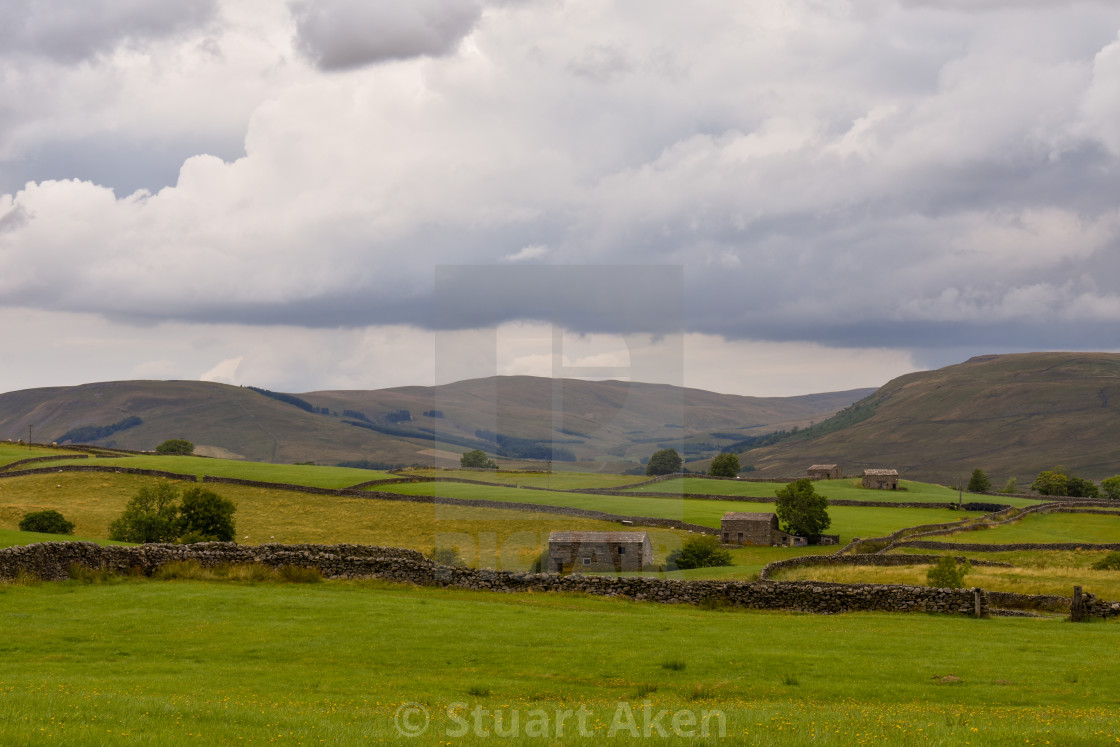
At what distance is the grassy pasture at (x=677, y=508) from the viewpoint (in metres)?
75.2

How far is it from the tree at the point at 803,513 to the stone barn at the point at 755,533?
0.81 metres

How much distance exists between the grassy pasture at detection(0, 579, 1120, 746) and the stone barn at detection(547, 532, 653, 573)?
23.9 m

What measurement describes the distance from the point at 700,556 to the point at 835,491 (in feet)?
188

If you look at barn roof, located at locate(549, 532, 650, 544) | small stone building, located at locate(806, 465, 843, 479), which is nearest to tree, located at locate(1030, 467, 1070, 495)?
small stone building, located at locate(806, 465, 843, 479)

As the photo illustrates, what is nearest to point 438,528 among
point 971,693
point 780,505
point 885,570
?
point 780,505

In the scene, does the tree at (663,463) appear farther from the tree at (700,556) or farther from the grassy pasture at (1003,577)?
the grassy pasture at (1003,577)

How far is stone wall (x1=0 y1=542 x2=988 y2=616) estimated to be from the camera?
25.2 m

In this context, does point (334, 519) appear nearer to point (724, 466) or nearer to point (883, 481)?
point (883, 481)

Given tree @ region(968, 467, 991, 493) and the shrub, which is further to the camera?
tree @ region(968, 467, 991, 493)

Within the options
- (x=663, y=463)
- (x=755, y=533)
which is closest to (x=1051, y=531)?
(x=755, y=533)

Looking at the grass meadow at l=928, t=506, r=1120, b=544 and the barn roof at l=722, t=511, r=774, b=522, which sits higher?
the barn roof at l=722, t=511, r=774, b=522

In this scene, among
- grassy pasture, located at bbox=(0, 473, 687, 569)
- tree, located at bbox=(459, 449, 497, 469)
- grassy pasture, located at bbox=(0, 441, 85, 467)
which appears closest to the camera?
grassy pasture, located at bbox=(0, 473, 687, 569)

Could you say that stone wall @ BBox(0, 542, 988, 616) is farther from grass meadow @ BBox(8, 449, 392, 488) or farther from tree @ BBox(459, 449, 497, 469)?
tree @ BBox(459, 449, 497, 469)

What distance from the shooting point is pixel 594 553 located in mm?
48906
